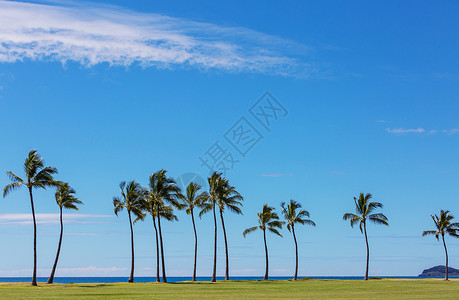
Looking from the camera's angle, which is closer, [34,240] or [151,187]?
[34,240]

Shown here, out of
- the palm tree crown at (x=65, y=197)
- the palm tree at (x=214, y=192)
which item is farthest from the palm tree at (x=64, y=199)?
the palm tree at (x=214, y=192)

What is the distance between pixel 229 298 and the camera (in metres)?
34.6

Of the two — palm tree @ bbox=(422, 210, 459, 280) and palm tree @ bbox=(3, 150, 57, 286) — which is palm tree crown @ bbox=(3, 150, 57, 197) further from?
palm tree @ bbox=(422, 210, 459, 280)

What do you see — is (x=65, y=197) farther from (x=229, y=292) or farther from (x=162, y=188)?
(x=229, y=292)

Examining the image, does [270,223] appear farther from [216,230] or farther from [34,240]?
[34,240]

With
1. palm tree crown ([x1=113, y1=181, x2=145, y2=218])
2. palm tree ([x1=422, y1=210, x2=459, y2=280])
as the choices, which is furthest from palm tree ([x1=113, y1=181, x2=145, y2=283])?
palm tree ([x1=422, y1=210, x2=459, y2=280])

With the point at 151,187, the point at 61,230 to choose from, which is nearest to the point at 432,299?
the point at 151,187

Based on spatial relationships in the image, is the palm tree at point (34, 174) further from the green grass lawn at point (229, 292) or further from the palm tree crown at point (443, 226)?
the palm tree crown at point (443, 226)

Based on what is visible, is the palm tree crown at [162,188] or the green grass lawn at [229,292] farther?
the palm tree crown at [162,188]

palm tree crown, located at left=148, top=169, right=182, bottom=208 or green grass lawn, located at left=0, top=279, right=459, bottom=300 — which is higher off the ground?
palm tree crown, located at left=148, top=169, right=182, bottom=208

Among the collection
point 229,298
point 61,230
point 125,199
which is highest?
point 125,199

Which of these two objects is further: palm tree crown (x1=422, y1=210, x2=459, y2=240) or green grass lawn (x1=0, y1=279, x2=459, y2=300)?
palm tree crown (x1=422, y1=210, x2=459, y2=240)

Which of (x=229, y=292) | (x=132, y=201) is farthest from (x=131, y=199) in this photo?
(x=229, y=292)

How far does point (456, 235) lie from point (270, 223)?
3780cm
